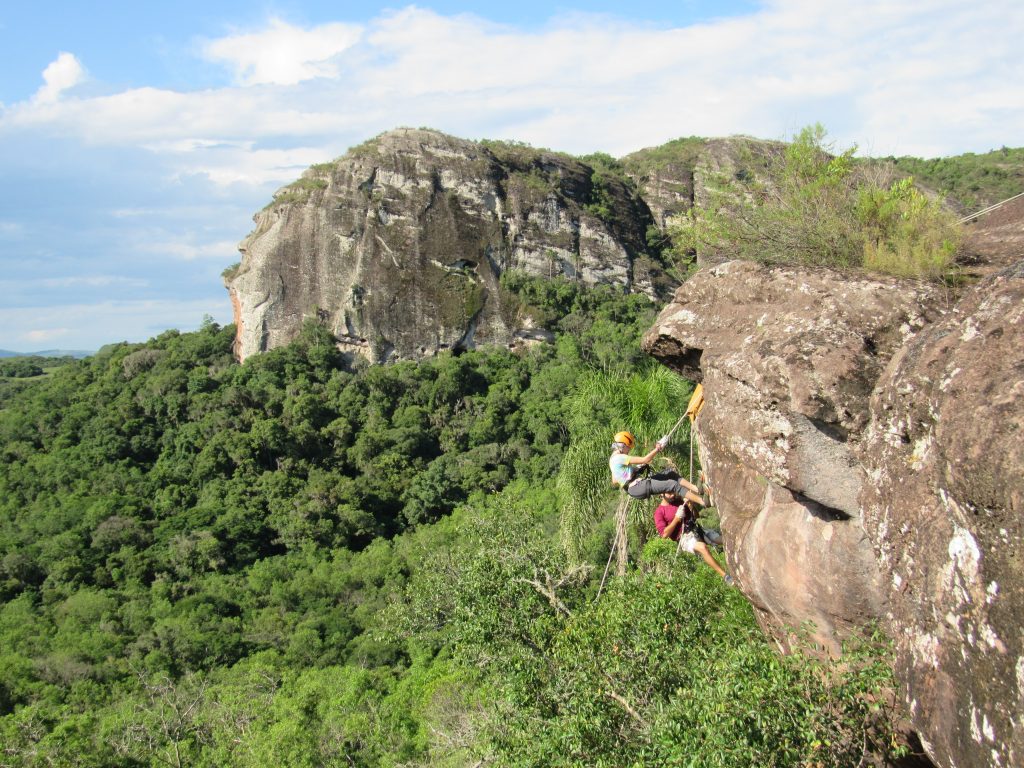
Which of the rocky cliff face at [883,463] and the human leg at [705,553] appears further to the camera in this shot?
the human leg at [705,553]

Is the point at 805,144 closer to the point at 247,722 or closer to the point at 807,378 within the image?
the point at 807,378

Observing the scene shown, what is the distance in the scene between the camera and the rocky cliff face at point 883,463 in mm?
3484

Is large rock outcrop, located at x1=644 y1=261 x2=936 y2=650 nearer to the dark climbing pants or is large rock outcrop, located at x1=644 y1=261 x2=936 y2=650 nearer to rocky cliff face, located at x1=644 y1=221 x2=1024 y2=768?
rocky cliff face, located at x1=644 y1=221 x2=1024 y2=768

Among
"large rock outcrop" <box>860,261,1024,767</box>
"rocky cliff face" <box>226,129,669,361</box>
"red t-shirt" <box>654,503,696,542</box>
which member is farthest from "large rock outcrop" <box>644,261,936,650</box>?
"rocky cliff face" <box>226,129,669,361</box>

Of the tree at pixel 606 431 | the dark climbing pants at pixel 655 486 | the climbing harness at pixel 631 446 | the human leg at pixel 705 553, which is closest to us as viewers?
the climbing harness at pixel 631 446

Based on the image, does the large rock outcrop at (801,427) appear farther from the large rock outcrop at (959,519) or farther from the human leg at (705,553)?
the human leg at (705,553)

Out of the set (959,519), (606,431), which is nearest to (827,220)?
(959,519)

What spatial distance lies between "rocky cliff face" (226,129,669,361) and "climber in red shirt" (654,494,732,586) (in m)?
40.3

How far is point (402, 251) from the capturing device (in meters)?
47.8

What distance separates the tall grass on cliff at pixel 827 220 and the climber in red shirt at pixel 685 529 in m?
2.65

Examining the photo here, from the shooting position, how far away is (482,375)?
4616 cm

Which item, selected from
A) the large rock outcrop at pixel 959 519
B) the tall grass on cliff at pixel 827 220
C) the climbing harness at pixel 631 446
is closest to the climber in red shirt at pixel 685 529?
the climbing harness at pixel 631 446

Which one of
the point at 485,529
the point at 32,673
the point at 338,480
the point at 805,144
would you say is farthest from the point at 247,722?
the point at 338,480

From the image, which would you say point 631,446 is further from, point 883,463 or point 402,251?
point 402,251
